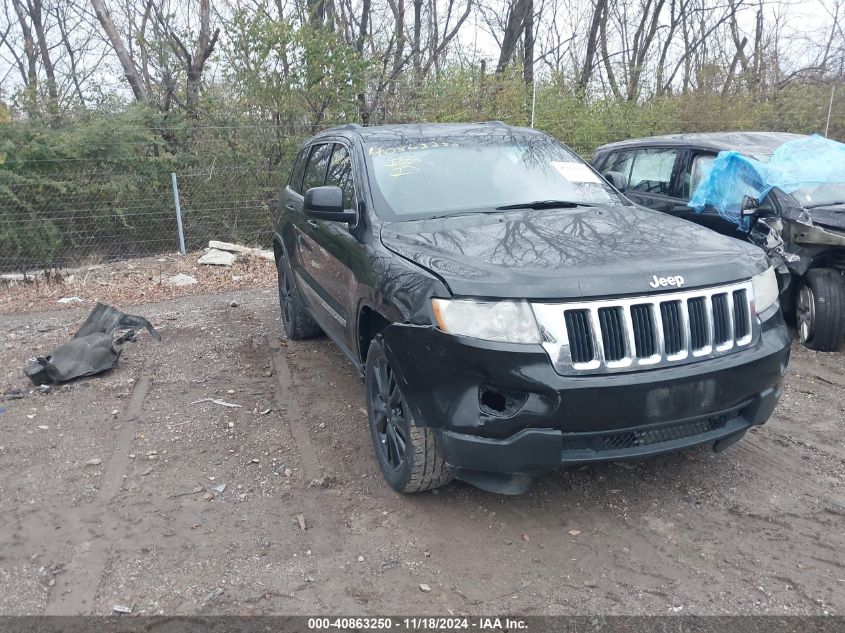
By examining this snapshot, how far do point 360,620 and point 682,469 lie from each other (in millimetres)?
1977

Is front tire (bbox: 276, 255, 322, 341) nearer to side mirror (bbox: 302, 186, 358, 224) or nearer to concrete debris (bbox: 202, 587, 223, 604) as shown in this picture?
side mirror (bbox: 302, 186, 358, 224)

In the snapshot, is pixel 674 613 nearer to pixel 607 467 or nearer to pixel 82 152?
pixel 607 467

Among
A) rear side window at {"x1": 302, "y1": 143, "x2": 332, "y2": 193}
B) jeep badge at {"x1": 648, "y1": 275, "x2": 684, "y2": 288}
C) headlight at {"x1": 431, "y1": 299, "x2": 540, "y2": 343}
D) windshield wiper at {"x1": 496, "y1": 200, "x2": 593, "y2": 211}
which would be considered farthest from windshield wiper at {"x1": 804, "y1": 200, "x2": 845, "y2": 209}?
headlight at {"x1": 431, "y1": 299, "x2": 540, "y2": 343}

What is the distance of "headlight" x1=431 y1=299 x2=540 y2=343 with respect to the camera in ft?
9.91

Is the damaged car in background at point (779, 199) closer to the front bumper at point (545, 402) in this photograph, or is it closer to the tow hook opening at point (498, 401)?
the front bumper at point (545, 402)

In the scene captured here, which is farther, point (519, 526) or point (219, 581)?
point (519, 526)

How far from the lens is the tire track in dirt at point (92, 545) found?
2.98 m

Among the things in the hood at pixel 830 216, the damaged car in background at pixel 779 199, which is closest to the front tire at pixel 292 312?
the damaged car in background at pixel 779 199

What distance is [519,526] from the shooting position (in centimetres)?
342

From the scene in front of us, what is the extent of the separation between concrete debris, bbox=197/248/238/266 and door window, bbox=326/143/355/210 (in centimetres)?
567

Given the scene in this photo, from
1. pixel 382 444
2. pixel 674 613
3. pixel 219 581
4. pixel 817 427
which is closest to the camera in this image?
pixel 674 613

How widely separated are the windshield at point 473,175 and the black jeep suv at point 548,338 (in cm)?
16

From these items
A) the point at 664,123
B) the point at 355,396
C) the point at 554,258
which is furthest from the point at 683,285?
the point at 664,123

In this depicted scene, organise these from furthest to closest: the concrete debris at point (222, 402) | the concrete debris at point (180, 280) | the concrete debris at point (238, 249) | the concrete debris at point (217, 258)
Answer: the concrete debris at point (238, 249) < the concrete debris at point (217, 258) < the concrete debris at point (180, 280) < the concrete debris at point (222, 402)
